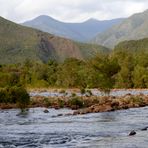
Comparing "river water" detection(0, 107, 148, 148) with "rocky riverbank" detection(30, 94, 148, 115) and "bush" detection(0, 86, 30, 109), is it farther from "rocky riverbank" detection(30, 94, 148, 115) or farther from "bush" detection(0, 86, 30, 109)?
"bush" detection(0, 86, 30, 109)

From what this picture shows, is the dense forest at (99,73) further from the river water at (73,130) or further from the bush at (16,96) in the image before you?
the river water at (73,130)

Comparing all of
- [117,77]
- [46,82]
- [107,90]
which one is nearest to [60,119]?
[107,90]

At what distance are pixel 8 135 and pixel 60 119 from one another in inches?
525

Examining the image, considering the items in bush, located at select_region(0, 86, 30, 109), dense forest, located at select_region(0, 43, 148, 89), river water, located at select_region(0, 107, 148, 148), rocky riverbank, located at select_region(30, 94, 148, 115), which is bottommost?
river water, located at select_region(0, 107, 148, 148)

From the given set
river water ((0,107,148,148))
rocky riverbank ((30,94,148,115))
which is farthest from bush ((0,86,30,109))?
river water ((0,107,148,148))

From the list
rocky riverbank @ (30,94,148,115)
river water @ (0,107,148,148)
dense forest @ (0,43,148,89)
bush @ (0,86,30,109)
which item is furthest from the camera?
dense forest @ (0,43,148,89)

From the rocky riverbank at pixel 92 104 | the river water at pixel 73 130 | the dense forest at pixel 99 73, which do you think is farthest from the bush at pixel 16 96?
the dense forest at pixel 99 73

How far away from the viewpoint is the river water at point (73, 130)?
30.2 metres

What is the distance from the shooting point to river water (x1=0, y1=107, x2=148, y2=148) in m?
30.2

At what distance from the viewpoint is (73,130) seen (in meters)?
38.2

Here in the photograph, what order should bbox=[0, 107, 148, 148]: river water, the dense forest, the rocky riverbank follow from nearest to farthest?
1. bbox=[0, 107, 148, 148]: river water
2. the rocky riverbank
3. the dense forest

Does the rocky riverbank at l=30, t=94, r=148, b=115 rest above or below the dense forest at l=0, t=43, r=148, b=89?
below

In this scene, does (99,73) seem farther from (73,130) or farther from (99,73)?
(73,130)

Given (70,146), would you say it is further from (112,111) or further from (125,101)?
(125,101)
